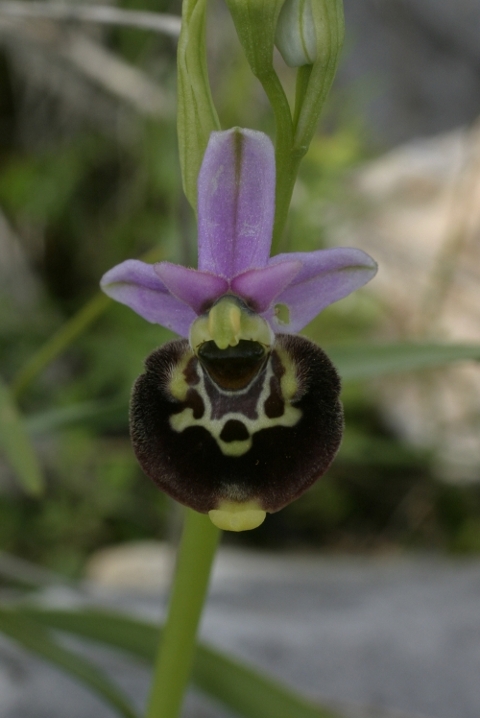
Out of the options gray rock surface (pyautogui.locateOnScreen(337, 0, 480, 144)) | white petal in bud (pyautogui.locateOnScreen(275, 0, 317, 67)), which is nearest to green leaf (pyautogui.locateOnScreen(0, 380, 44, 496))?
white petal in bud (pyautogui.locateOnScreen(275, 0, 317, 67))

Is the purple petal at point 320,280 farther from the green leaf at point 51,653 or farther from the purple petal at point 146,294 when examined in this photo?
the green leaf at point 51,653

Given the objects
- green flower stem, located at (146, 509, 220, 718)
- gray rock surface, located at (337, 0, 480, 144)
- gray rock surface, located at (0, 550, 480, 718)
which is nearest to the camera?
green flower stem, located at (146, 509, 220, 718)

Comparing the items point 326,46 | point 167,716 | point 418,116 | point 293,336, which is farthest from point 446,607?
point 418,116

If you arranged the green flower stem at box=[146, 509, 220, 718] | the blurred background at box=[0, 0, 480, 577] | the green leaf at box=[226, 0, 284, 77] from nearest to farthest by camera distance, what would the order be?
the green leaf at box=[226, 0, 284, 77] → the green flower stem at box=[146, 509, 220, 718] → the blurred background at box=[0, 0, 480, 577]

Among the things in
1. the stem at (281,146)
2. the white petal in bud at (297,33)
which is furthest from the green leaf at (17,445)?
the white petal in bud at (297,33)

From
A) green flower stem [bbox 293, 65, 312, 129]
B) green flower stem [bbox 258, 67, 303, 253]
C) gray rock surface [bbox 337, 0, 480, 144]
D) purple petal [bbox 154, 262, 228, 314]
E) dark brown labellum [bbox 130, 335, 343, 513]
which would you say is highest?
gray rock surface [bbox 337, 0, 480, 144]

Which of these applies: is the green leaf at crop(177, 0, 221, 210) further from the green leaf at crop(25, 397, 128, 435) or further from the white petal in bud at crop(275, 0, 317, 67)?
the green leaf at crop(25, 397, 128, 435)

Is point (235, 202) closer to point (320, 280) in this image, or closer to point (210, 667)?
point (320, 280)

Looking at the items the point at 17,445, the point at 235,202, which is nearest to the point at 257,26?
the point at 235,202
